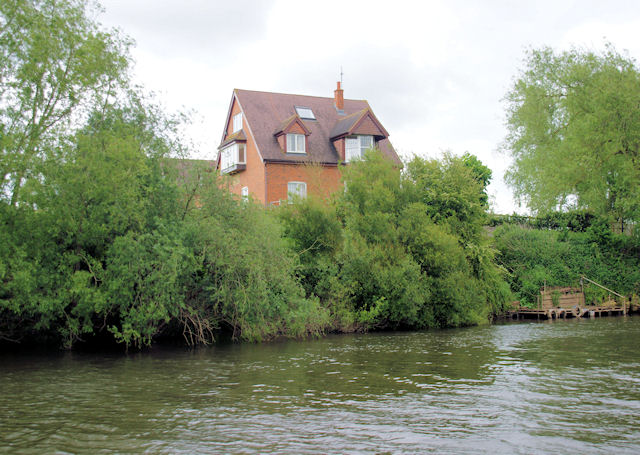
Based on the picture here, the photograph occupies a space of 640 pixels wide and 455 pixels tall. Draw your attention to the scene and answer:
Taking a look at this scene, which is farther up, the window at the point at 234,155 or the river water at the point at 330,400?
the window at the point at 234,155

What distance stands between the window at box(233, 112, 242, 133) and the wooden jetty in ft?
→ 75.7

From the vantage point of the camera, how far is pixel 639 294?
1571 inches

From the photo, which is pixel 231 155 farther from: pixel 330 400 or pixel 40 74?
pixel 330 400

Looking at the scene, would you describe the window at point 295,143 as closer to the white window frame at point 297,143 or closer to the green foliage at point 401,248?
the white window frame at point 297,143

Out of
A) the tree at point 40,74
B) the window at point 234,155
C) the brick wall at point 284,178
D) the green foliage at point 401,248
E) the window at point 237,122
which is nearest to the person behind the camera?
the tree at point 40,74

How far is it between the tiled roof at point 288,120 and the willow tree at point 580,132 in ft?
32.0

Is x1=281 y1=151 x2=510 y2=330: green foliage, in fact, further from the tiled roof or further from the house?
the tiled roof

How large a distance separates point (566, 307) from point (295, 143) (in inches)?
798

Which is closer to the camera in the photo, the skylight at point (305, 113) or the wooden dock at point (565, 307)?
the wooden dock at point (565, 307)

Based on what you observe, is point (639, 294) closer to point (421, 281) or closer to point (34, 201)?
point (421, 281)

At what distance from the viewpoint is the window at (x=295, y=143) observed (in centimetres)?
4291

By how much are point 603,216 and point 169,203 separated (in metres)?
29.9

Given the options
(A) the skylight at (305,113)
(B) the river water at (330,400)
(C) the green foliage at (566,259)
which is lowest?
(B) the river water at (330,400)

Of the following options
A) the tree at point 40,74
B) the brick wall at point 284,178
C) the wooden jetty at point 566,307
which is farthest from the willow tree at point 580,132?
the tree at point 40,74
